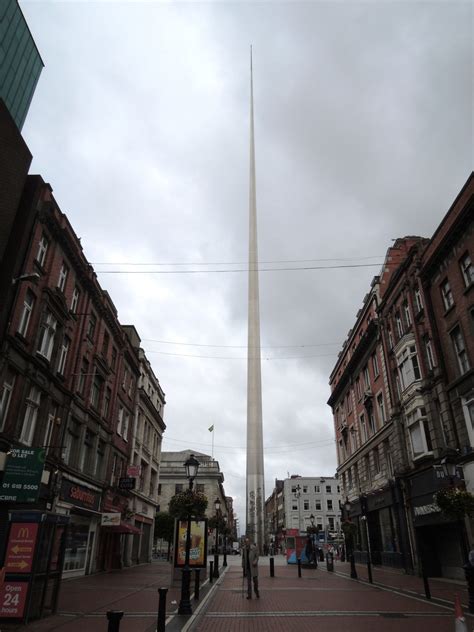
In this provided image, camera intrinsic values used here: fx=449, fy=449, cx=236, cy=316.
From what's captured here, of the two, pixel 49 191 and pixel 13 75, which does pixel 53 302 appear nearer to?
pixel 49 191

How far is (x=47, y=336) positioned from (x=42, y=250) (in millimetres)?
4540

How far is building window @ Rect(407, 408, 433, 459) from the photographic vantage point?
26673 mm

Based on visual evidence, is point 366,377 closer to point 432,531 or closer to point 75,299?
point 432,531

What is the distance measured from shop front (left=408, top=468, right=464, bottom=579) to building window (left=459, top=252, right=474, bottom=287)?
1045 cm

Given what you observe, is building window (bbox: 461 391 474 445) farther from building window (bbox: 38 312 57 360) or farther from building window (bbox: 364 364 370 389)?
building window (bbox: 38 312 57 360)

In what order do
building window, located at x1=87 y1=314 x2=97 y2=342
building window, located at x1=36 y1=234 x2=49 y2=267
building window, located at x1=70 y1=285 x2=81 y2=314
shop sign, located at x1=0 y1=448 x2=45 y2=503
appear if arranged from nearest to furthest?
shop sign, located at x1=0 y1=448 x2=45 y2=503 < building window, located at x1=36 y1=234 x2=49 y2=267 < building window, located at x1=70 y1=285 x2=81 y2=314 < building window, located at x1=87 y1=314 x2=97 y2=342

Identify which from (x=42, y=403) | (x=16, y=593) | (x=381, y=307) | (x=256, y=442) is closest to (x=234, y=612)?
(x=16, y=593)

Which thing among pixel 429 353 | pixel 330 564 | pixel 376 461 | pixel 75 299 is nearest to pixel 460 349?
pixel 429 353

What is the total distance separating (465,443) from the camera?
72.8 feet

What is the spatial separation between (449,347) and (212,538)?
84.3 m

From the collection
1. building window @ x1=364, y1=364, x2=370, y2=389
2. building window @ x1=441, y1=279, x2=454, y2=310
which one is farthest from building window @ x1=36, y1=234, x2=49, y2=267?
building window @ x1=364, y1=364, x2=370, y2=389

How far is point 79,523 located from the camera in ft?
91.0

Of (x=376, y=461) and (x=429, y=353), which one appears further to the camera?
(x=376, y=461)

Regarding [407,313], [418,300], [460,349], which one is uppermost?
[407,313]
